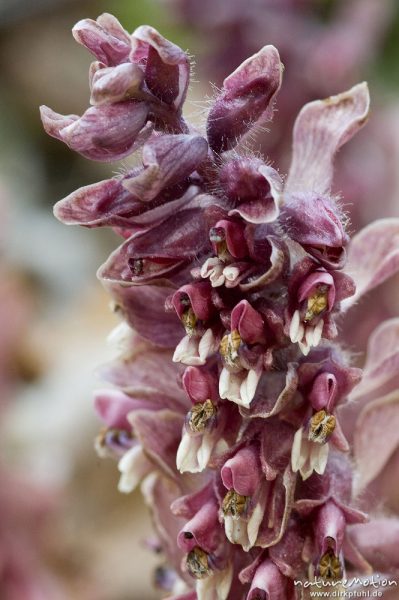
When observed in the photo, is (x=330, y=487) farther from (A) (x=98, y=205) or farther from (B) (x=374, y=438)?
(A) (x=98, y=205)

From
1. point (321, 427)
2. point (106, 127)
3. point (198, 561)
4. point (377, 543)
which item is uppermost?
point (106, 127)

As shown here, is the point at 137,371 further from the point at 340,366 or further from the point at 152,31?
the point at 152,31

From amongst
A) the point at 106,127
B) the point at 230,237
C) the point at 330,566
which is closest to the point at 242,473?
the point at 330,566

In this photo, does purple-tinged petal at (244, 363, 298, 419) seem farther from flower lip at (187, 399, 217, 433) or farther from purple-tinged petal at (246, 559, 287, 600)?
purple-tinged petal at (246, 559, 287, 600)

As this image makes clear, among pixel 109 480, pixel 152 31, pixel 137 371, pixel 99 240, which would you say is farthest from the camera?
pixel 99 240

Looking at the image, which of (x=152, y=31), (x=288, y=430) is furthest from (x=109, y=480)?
(x=152, y=31)

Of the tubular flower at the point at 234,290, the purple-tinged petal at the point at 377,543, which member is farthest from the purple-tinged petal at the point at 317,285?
the purple-tinged petal at the point at 377,543
